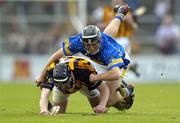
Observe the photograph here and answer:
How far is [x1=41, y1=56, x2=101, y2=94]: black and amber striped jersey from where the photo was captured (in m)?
13.0

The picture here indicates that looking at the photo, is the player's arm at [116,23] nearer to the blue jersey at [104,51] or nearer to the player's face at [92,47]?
the blue jersey at [104,51]

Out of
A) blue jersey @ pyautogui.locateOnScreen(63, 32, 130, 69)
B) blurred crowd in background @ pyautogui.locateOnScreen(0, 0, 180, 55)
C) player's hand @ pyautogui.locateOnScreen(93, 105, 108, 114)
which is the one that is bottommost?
blurred crowd in background @ pyautogui.locateOnScreen(0, 0, 180, 55)

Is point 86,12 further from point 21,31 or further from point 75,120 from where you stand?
point 75,120

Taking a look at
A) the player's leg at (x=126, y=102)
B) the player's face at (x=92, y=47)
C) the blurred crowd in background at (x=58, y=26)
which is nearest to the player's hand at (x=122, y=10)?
the player's leg at (x=126, y=102)

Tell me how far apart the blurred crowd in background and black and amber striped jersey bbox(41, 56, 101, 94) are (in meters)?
17.4

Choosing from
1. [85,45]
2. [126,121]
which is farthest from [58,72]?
[126,121]

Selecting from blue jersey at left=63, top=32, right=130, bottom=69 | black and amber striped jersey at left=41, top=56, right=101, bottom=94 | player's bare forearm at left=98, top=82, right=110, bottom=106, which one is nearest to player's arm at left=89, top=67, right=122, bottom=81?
blue jersey at left=63, top=32, right=130, bottom=69

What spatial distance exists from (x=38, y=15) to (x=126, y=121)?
66.1 feet

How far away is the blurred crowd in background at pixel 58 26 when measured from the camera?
101 ft

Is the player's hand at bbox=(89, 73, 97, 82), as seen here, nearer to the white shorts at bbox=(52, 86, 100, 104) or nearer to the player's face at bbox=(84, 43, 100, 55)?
the player's face at bbox=(84, 43, 100, 55)

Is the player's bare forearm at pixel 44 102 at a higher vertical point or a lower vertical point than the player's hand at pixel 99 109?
higher

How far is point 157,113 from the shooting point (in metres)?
13.8

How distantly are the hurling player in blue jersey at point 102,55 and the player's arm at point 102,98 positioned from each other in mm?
246

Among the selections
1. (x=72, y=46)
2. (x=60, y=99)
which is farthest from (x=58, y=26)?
(x=72, y=46)
